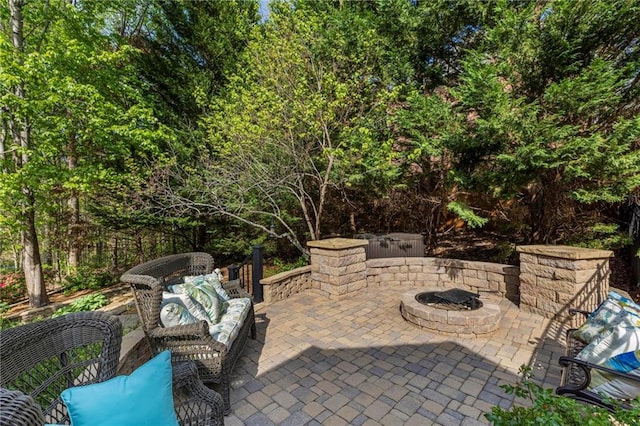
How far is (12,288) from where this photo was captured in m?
7.17

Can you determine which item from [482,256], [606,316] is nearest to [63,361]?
[606,316]

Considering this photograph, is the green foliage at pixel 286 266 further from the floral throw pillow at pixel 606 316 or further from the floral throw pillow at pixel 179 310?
the floral throw pillow at pixel 606 316

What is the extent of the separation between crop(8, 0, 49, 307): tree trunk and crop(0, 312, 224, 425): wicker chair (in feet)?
17.4

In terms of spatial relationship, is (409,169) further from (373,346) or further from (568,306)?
(373,346)

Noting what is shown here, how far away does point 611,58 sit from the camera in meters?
4.66

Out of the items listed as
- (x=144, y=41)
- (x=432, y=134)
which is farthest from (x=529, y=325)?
(x=144, y=41)

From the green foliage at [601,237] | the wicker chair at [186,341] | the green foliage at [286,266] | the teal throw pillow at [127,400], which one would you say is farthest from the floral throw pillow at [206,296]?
the green foliage at [601,237]

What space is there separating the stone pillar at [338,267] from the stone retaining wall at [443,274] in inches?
19.5

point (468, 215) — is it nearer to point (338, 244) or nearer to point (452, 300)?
point (452, 300)

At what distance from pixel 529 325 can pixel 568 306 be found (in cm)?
53

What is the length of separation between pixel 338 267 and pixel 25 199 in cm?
592

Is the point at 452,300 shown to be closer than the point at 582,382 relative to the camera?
No

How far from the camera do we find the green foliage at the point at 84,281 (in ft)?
24.1

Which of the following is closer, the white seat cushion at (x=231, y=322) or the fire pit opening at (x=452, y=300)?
the white seat cushion at (x=231, y=322)
